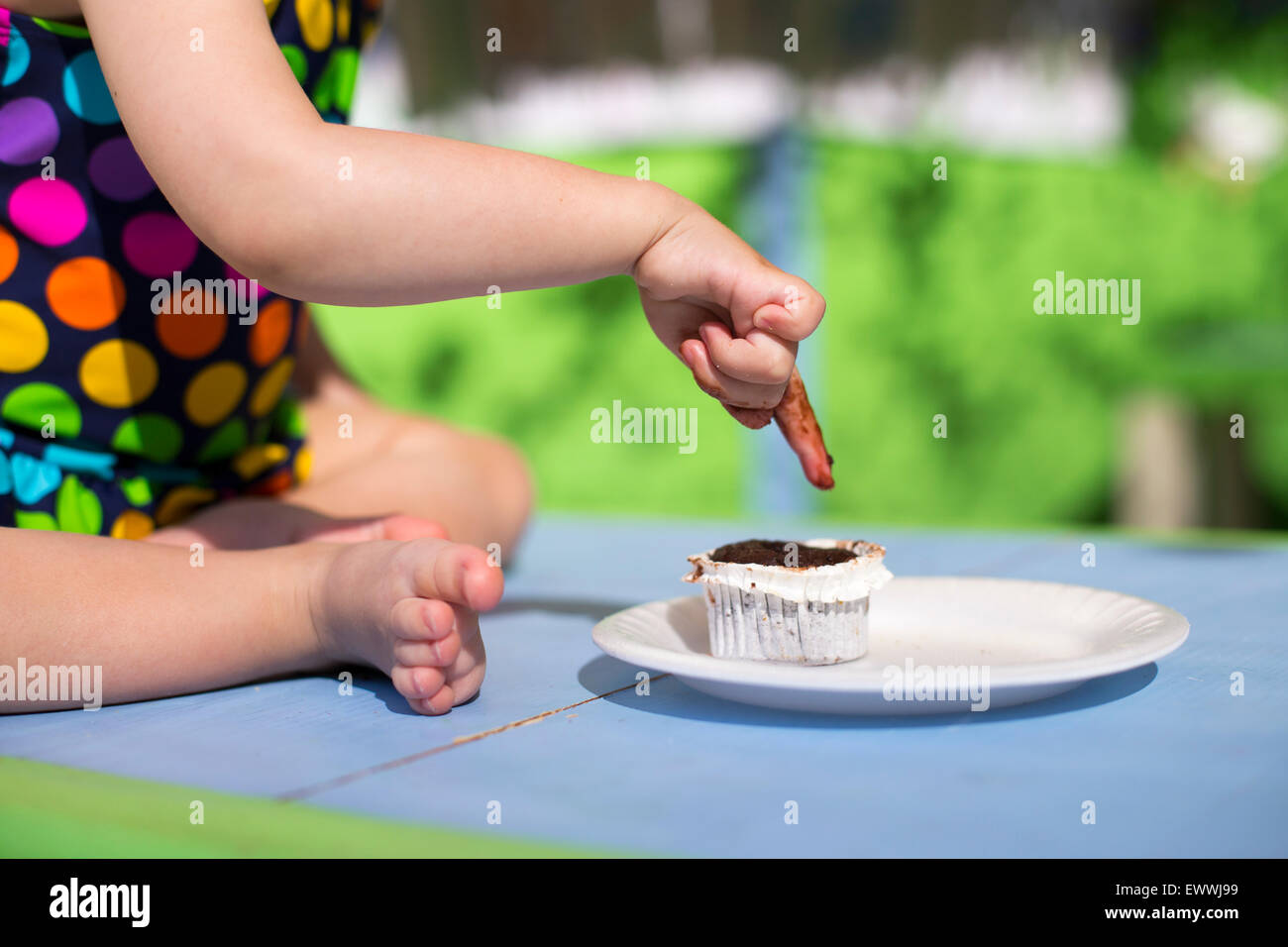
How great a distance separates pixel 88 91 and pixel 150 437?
13.6 inches

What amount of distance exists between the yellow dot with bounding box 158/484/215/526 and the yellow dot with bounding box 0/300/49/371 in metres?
0.21

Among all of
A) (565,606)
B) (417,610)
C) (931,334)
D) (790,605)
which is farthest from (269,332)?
(931,334)

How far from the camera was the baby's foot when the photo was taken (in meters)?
0.89

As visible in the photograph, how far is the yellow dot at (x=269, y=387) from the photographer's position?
53.7 inches

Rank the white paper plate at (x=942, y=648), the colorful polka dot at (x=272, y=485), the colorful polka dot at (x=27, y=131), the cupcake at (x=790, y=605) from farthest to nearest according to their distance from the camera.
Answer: the colorful polka dot at (x=272, y=485), the colorful polka dot at (x=27, y=131), the cupcake at (x=790, y=605), the white paper plate at (x=942, y=648)

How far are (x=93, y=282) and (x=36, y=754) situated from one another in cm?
50

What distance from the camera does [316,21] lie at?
121 cm

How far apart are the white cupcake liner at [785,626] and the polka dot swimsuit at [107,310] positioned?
619 mm

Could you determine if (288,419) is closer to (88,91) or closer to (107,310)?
(107,310)

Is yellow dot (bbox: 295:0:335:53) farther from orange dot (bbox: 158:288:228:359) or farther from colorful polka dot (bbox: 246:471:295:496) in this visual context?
colorful polka dot (bbox: 246:471:295:496)

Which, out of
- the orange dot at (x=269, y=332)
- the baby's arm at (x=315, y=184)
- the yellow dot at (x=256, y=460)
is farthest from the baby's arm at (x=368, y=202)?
the yellow dot at (x=256, y=460)

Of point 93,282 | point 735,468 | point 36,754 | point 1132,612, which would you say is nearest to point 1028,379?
point 735,468

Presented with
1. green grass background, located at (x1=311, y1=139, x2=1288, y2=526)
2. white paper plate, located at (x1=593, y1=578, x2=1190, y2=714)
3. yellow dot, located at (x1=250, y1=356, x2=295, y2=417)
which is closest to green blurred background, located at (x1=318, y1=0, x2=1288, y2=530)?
green grass background, located at (x1=311, y1=139, x2=1288, y2=526)

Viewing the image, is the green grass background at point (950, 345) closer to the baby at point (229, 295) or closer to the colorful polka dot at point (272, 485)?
the colorful polka dot at point (272, 485)
